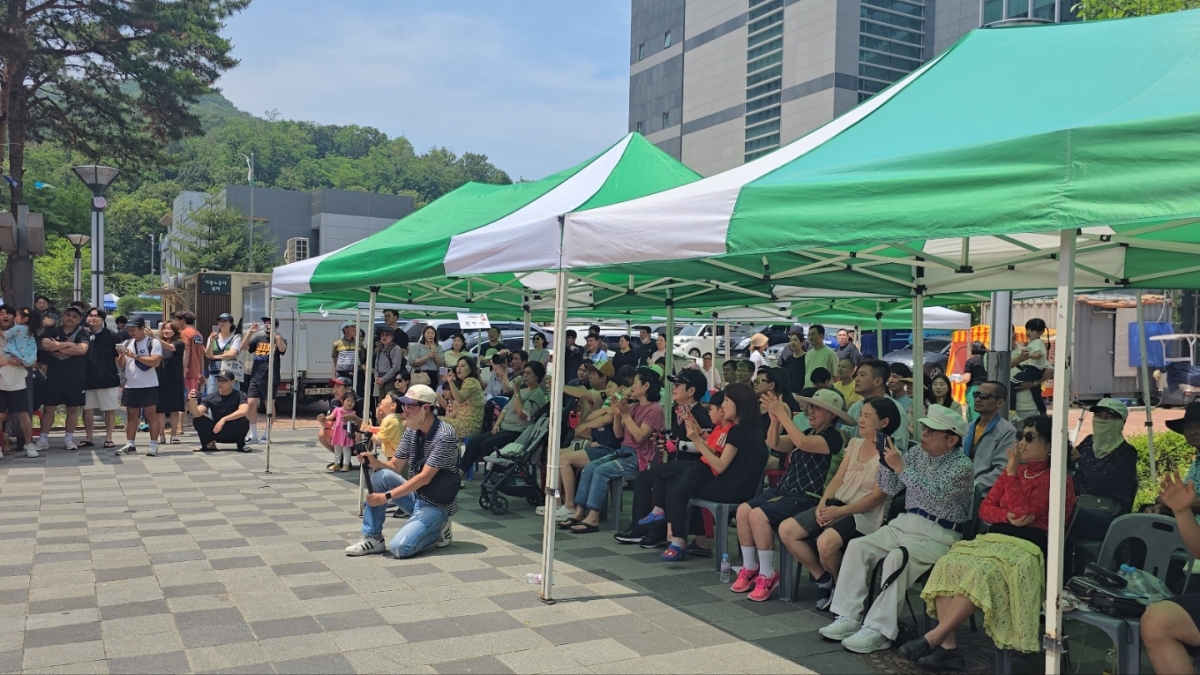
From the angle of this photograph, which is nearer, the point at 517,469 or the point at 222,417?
the point at 517,469

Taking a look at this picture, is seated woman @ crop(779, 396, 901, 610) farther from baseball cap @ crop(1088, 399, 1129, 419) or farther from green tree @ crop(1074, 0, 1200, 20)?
green tree @ crop(1074, 0, 1200, 20)

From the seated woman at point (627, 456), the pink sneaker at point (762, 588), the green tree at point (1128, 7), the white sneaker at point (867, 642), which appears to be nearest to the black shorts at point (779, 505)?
the pink sneaker at point (762, 588)

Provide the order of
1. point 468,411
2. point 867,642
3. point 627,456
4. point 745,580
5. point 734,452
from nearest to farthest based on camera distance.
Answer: point 867,642 < point 745,580 < point 734,452 < point 627,456 < point 468,411

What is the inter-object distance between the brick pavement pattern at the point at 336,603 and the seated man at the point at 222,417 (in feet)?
12.2

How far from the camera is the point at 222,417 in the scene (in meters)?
12.3

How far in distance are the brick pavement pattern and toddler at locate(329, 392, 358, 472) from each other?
231cm

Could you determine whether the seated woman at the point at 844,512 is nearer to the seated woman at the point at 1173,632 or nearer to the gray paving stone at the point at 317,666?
the seated woman at the point at 1173,632

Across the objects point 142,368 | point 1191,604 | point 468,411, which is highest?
point 142,368

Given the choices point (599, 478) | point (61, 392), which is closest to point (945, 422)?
point (599, 478)

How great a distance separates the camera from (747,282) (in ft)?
25.5

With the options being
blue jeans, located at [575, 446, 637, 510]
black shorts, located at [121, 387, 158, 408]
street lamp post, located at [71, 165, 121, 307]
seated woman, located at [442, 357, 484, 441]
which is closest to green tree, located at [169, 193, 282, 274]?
street lamp post, located at [71, 165, 121, 307]

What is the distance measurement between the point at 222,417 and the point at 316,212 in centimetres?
6123

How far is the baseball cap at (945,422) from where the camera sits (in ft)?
15.7

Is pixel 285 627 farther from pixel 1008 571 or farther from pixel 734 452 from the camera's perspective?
pixel 1008 571
